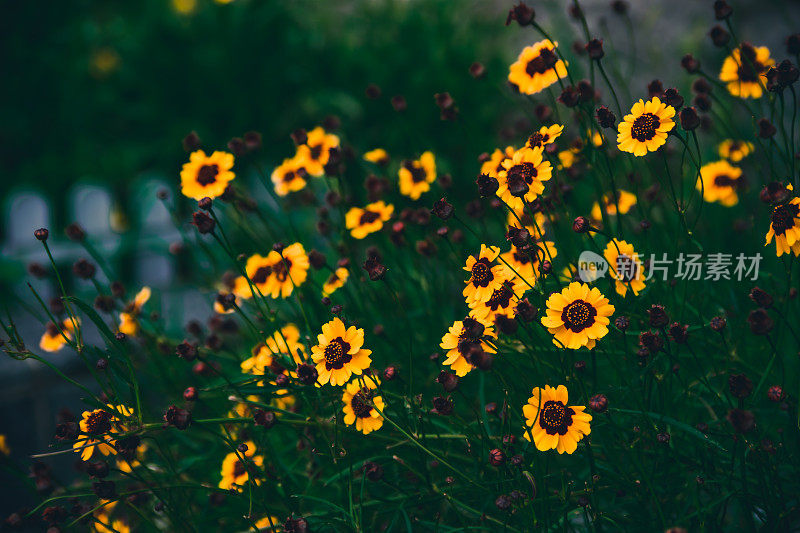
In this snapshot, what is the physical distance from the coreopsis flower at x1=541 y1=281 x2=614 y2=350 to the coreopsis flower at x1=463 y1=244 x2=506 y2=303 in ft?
0.43

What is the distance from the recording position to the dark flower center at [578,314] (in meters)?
1.10

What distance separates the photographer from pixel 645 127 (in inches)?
46.8

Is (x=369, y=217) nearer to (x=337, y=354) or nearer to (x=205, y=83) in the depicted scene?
(x=337, y=354)

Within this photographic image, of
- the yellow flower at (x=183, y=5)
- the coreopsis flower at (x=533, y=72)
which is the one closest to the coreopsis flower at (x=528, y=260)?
the coreopsis flower at (x=533, y=72)

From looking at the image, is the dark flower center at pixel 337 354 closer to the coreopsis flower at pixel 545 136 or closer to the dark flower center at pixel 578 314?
the dark flower center at pixel 578 314

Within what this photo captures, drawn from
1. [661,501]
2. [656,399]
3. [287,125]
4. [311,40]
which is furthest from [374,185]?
[311,40]

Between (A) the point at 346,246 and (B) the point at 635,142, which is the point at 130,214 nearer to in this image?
(A) the point at 346,246

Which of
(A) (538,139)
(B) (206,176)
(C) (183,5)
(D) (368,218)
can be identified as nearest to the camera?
(A) (538,139)

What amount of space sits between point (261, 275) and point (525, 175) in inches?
28.5

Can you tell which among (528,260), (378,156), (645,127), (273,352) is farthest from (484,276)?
(378,156)

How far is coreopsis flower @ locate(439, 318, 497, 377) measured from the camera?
1.06 metres

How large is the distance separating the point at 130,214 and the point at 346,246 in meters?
2.09

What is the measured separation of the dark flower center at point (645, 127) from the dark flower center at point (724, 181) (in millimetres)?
625

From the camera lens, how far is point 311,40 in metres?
3.69
